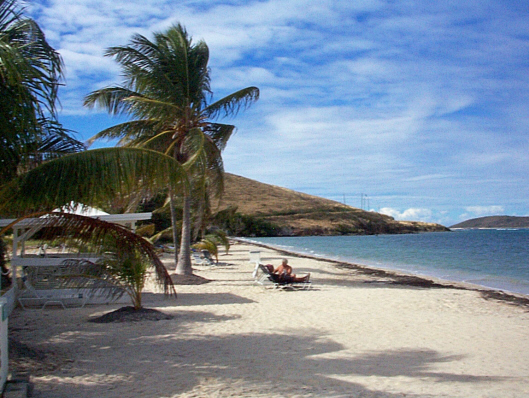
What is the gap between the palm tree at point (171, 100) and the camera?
13.3 metres

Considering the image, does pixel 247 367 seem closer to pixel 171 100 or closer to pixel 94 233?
pixel 94 233

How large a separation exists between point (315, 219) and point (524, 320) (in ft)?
283

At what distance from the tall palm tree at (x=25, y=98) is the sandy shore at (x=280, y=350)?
2.31 meters

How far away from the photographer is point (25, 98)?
18.2 feet

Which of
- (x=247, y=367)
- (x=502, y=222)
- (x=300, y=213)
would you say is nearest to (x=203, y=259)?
(x=247, y=367)

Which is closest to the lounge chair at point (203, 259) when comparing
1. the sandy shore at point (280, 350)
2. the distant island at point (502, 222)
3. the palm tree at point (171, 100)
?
the palm tree at point (171, 100)

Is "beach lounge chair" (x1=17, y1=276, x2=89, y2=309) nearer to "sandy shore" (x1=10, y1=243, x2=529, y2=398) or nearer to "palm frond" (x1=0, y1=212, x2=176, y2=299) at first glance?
"sandy shore" (x1=10, y1=243, x2=529, y2=398)

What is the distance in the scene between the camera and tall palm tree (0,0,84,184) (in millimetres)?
5348

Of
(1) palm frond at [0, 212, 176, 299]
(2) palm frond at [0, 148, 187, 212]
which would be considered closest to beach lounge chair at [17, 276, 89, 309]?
(1) palm frond at [0, 212, 176, 299]

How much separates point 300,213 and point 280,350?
93.2 metres

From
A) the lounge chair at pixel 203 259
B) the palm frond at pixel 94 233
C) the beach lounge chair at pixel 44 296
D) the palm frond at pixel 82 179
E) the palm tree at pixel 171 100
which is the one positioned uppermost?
the palm tree at pixel 171 100

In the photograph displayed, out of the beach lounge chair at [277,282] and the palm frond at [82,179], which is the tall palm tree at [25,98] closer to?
the palm frond at [82,179]

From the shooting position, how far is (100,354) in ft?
19.9

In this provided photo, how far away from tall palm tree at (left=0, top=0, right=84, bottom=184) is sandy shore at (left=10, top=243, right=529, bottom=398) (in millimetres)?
2313
